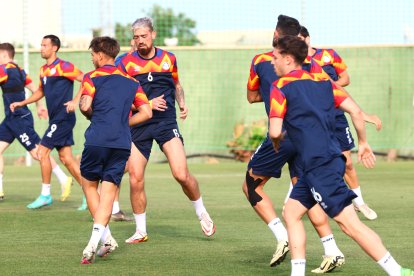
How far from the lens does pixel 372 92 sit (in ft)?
76.8

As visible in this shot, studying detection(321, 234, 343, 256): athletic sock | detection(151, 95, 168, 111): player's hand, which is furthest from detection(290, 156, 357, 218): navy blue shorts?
detection(151, 95, 168, 111): player's hand

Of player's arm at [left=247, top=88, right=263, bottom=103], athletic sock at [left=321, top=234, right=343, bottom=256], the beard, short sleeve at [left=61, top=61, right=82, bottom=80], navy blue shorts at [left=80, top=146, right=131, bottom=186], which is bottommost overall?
athletic sock at [left=321, top=234, right=343, bottom=256]

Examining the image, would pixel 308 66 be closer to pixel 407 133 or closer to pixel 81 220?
pixel 81 220

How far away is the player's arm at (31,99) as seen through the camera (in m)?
13.8

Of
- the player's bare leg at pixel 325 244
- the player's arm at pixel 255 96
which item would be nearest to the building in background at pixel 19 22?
the player's arm at pixel 255 96

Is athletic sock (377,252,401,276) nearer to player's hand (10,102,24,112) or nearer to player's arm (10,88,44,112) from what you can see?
player's arm (10,88,44,112)

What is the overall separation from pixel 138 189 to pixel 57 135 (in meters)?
3.57

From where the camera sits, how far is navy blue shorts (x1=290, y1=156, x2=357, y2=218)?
725cm

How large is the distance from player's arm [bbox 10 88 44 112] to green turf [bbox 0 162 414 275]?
4.50 feet

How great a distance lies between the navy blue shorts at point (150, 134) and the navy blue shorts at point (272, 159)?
1.52 m

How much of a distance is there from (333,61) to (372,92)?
11.6 meters

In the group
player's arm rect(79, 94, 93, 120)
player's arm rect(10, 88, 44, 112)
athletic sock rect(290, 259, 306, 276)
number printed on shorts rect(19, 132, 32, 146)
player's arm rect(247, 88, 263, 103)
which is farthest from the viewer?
number printed on shorts rect(19, 132, 32, 146)

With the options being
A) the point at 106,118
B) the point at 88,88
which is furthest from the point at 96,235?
the point at 88,88

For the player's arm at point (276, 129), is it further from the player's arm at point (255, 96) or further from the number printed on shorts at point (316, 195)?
the player's arm at point (255, 96)
